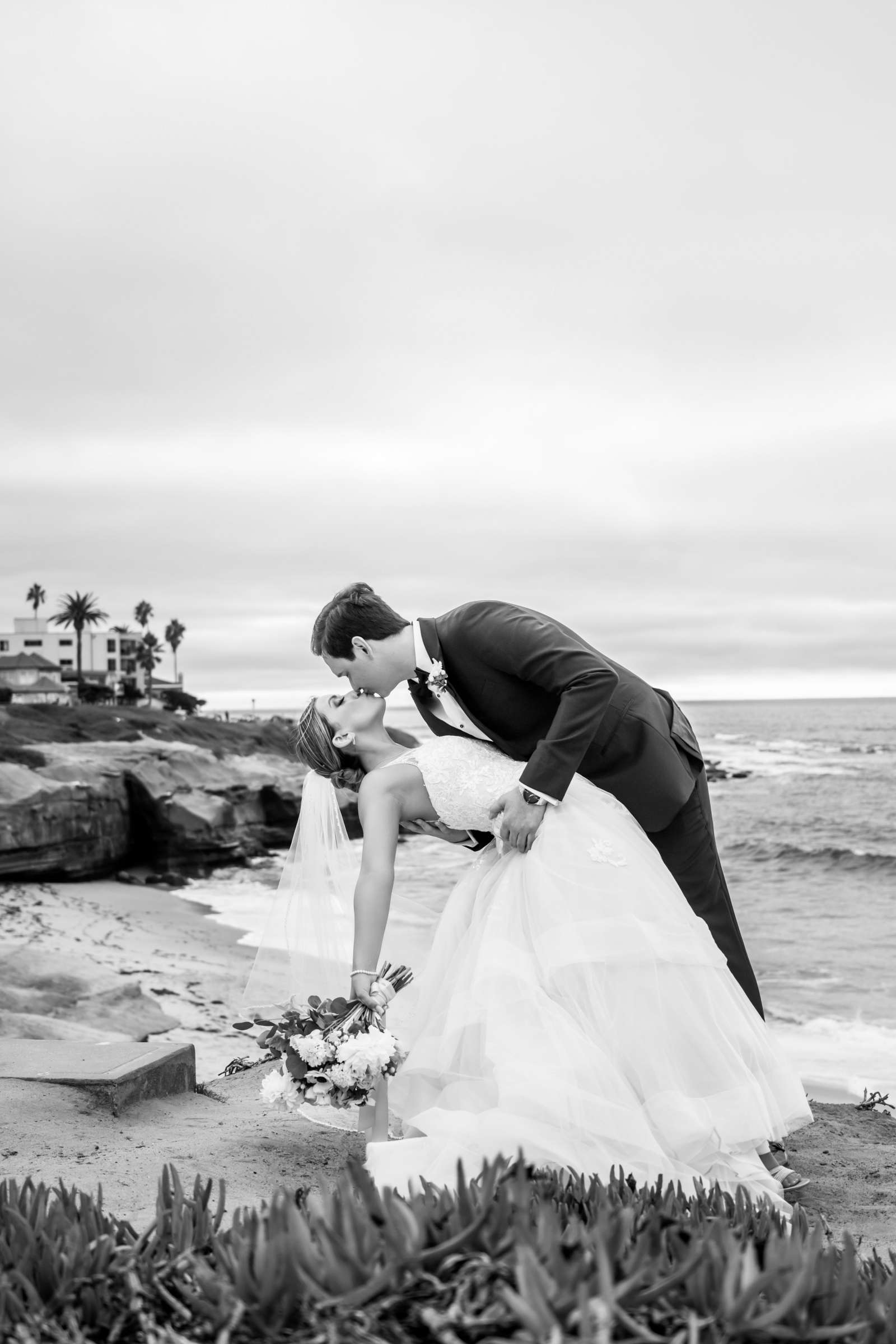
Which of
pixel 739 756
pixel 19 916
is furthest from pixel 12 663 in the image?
pixel 19 916

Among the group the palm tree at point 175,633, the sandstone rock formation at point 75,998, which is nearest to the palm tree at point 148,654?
the palm tree at point 175,633

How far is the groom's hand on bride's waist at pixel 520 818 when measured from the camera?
4234 millimetres

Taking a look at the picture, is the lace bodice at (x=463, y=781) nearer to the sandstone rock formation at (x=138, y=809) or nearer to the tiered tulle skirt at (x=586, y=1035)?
the tiered tulle skirt at (x=586, y=1035)

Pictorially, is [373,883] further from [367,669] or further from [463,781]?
[367,669]

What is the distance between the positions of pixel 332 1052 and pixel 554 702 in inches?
61.4

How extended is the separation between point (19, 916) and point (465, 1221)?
1931 cm

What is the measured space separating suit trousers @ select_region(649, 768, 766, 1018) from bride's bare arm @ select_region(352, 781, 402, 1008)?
115cm

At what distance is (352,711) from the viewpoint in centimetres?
462

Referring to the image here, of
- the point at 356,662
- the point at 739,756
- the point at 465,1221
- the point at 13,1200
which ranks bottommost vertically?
the point at 739,756

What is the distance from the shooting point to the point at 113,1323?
2.06 metres

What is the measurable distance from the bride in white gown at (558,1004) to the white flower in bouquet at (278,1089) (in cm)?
40

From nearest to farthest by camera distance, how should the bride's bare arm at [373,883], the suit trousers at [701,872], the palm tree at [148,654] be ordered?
the bride's bare arm at [373,883] < the suit trousers at [701,872] < the palm tree at [148,654]

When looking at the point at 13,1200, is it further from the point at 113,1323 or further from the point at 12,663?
the point at 12,663

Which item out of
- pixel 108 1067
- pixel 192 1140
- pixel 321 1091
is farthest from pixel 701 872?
pixel 108 1067
